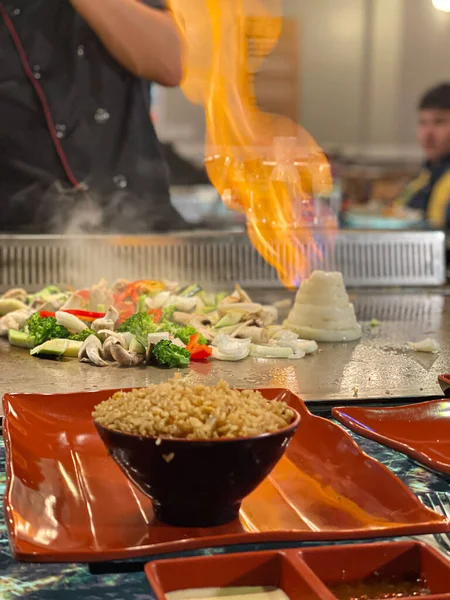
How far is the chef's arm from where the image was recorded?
401 cm

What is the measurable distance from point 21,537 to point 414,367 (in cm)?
142

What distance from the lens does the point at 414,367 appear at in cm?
223

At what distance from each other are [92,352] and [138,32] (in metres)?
2.23

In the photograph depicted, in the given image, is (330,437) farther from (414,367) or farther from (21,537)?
(414,367)

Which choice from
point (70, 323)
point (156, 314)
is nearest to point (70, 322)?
point (70, 323)

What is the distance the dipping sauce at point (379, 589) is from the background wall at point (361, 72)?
29.3 feet

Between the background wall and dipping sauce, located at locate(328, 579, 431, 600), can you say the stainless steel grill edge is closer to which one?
dipping sauce, located at locate(328, 579, 431, 600)

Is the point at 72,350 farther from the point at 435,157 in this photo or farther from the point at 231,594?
the point at 435,157

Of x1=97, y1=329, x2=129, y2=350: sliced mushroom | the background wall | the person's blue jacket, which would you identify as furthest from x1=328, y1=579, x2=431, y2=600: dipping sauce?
the background wall

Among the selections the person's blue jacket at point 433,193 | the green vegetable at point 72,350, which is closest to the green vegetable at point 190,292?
the green vegetable at point 72,350

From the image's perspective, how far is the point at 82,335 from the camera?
2.46m

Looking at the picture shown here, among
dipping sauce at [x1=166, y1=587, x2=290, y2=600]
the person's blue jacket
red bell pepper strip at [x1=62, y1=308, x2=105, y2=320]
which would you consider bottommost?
the person's blue jacket

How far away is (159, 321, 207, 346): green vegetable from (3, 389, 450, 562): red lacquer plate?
0.89 meters

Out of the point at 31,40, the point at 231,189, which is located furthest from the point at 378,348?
the point at 31,40
